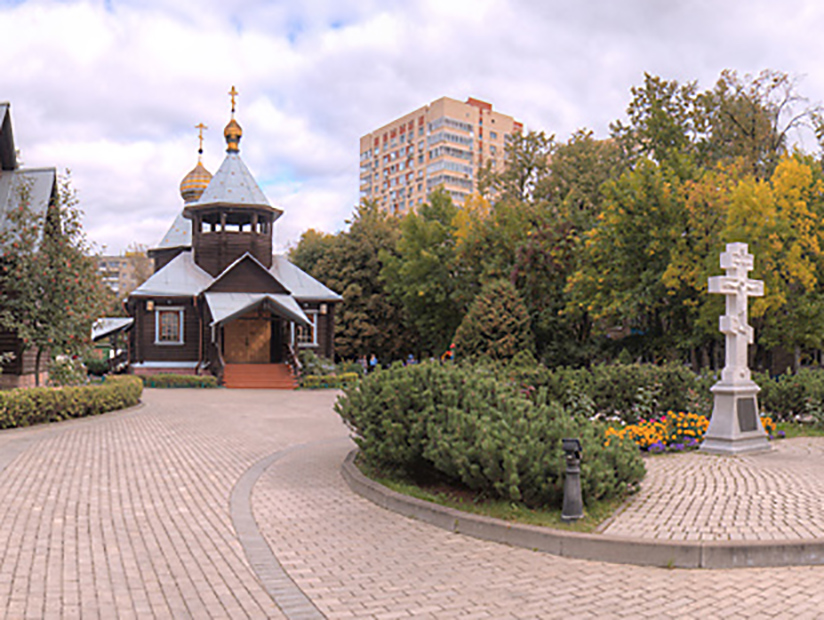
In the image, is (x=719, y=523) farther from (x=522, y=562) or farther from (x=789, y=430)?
(x=789, y=430)

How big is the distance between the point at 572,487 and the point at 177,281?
31.0 meters

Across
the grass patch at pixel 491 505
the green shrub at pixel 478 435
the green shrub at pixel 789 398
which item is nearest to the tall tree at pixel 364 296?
the green shrub at pixel 789 398

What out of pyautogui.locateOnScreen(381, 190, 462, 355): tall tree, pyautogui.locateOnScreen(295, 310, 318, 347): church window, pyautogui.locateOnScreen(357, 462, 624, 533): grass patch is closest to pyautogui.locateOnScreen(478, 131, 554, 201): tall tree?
pyautogui.locateOnScreen(381, 190, 462, 355): tall tree

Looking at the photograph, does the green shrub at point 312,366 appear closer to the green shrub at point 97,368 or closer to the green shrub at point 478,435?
the green shrub at point 97,368

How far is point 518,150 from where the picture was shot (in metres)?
41.1

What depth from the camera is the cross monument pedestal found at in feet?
36.6

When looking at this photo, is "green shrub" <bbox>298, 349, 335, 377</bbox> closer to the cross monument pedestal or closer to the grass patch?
the cross monument pedestal

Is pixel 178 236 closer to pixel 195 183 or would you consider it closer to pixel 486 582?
pixel 195 183

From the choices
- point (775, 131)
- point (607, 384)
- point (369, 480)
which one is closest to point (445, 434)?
point (369, 480)

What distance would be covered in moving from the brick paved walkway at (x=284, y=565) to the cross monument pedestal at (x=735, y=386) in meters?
0.80

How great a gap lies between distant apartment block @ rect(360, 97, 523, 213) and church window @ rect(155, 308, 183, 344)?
6225 cm

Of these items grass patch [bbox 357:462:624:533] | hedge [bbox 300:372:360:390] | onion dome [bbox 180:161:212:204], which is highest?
onion dome [bbox 180:161:212:204]

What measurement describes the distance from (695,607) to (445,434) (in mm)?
3414

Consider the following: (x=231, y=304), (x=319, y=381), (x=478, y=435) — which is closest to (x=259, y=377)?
(x=319, y=381)
